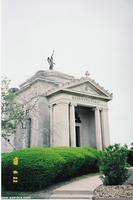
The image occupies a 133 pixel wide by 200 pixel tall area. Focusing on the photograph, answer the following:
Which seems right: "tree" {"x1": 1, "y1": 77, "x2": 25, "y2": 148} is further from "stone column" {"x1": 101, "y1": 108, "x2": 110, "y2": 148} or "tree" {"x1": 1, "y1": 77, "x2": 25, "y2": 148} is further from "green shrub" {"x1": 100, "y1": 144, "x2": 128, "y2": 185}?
"stone column" {"x1": 101, "y1": 108, "x2": 110, "y2": 148}

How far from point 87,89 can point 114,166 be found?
7.59m

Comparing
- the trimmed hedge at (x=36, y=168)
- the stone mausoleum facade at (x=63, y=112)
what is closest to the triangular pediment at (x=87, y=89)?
the stone mausoleum facade at (x=63, y=112)

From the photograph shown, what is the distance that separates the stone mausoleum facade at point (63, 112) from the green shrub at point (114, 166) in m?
5.70

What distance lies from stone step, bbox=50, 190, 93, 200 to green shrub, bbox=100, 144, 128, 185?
0.51 m

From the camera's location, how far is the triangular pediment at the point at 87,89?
12.1 metres

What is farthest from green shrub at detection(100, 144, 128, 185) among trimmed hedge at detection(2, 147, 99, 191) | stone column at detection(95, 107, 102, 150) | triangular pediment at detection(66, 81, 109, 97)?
stone column at detection(95, 107, 102, 150)

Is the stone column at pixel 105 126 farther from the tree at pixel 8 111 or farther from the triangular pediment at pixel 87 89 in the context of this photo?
the tree at pixel 8 111

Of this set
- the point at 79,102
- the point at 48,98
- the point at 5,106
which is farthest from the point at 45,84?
the point at 5,106

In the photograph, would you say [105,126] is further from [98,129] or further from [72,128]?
[72,128]

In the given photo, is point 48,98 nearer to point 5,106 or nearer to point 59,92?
point 59,92

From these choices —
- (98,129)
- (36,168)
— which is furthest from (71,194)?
(98,129)

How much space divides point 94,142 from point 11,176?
810 cm

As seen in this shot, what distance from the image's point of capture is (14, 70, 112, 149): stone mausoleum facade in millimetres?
11438

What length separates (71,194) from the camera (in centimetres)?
516
